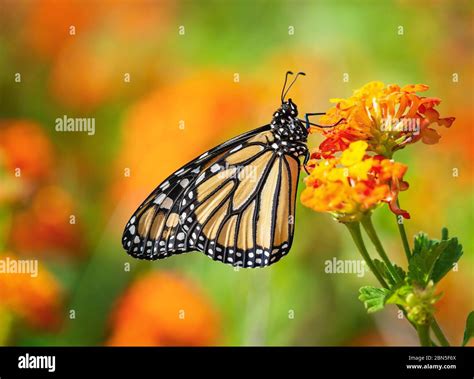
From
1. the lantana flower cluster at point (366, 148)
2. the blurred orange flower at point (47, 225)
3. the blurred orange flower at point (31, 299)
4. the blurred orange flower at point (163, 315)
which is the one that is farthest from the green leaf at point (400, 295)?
the blurred orange flower at point (47, 225)

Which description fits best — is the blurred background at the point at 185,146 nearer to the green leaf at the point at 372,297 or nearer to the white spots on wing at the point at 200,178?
the white spots on wing at the point at 200,178

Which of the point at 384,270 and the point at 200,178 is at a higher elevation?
the point at 200,178

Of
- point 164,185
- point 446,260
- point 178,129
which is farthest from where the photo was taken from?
point 178,129

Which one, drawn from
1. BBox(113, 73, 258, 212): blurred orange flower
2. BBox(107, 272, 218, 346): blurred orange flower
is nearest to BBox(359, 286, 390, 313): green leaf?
BBox(107, 272, 218, 346): blurred orange flower

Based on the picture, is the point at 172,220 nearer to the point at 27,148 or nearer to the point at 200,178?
the point at 200,178

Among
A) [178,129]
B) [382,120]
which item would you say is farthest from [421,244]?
[178,129]

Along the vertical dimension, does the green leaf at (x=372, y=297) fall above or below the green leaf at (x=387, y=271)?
below
